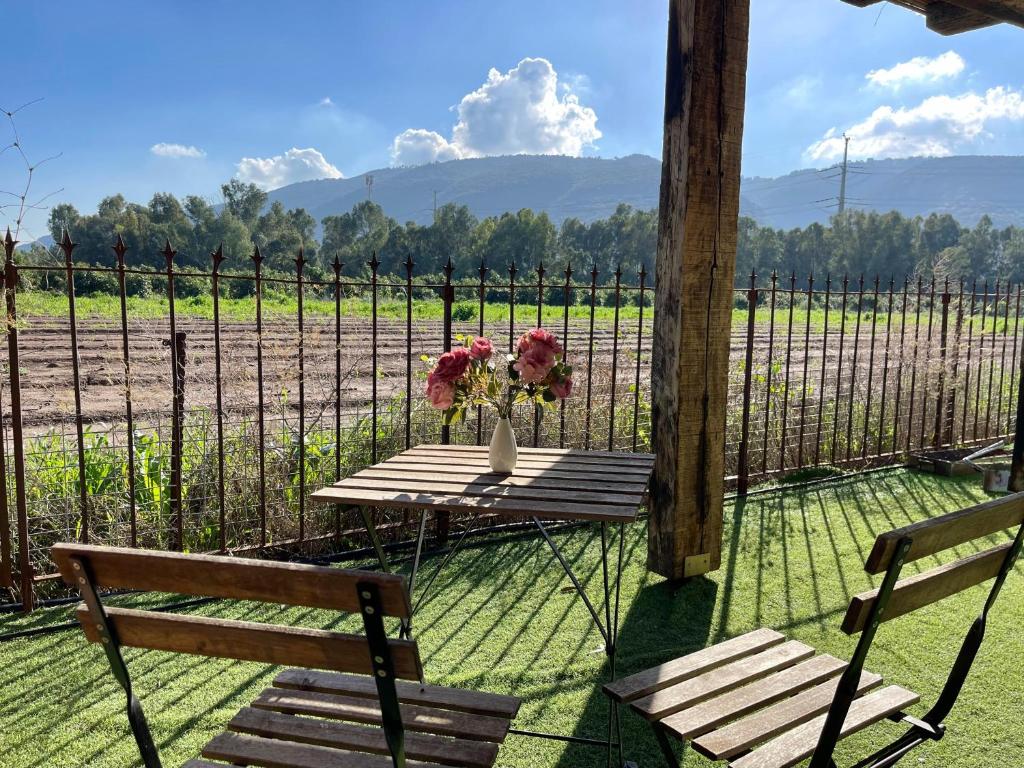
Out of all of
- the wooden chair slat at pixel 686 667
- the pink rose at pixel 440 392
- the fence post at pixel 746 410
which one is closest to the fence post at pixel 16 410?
the pink rose at pixel 440 392

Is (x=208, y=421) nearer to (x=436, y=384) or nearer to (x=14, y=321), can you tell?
(x=14, y=321)

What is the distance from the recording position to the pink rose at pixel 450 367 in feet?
8.98

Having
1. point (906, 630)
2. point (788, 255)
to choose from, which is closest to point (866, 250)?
point (788, 255)

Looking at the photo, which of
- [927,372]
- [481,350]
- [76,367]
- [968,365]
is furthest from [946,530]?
[968,365]

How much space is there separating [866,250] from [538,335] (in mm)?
78008

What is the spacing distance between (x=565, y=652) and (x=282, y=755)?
1.74m

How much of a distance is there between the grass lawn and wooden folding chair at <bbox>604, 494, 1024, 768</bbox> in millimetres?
545

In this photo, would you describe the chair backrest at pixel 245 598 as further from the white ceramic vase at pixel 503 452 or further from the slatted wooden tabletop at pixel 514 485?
the white ceramic vase at pixel 503 452

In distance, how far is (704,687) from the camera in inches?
77.2

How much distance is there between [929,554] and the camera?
5.04 feet

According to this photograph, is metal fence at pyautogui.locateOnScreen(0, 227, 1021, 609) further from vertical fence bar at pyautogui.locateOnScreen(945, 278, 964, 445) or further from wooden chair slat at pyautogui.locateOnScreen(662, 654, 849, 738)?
wooden chair slat at pyautogui.locateOnScreen(662, 654, 849, 738)

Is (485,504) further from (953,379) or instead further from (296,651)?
(953,379)

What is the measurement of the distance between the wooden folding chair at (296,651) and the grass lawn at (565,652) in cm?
82

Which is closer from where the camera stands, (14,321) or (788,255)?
(14,321)
